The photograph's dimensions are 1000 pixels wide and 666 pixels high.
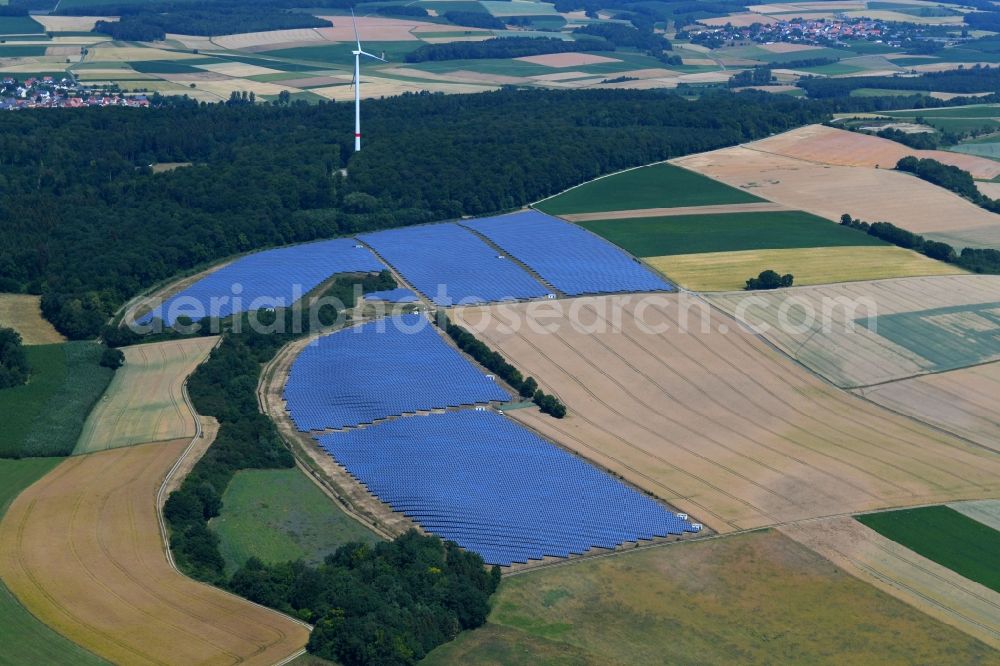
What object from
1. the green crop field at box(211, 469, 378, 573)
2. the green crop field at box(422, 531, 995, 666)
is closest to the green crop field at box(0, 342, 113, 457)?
the green crop field at box(211, 469, 378, 573)

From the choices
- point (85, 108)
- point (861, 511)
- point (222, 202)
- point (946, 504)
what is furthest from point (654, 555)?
point (85, 108)

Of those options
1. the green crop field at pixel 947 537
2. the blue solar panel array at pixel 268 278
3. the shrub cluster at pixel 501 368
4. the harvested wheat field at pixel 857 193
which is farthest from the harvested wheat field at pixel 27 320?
the harvested wheat field at pixel 857 193

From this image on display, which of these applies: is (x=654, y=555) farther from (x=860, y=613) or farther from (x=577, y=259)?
(x=577, y=259)

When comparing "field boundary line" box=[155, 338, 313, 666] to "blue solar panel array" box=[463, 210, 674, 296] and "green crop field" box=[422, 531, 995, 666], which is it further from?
"blue solar panel array" box=[463, 210, 674, 296]

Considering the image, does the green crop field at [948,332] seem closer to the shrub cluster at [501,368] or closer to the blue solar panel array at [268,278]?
the shrub cluster at [501,368]

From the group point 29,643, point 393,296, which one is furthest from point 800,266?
point 29,643

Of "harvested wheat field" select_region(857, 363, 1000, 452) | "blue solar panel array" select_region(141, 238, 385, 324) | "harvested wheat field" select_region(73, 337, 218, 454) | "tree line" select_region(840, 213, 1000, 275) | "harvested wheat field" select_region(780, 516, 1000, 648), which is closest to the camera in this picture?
"harvested wheat field" select_region(780, 516, 1000, 648)

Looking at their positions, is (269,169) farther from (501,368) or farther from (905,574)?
(905,574)
